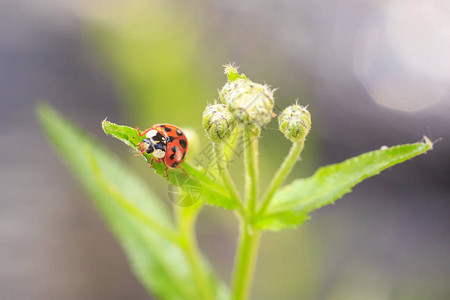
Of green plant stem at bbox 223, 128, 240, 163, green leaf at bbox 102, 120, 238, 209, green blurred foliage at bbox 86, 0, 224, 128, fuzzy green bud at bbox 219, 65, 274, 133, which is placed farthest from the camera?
green blurred foliage at bbox 86, 0, 224, 128

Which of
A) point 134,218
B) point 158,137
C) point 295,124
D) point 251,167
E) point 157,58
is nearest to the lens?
point 295,124

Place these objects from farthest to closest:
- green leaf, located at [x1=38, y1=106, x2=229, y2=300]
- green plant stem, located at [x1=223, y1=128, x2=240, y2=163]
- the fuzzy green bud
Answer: green leaf, located at [x1=38, y1=106, x2=229, y2=300] < green plant stem, located at [x1=223, y1=128, x2=240, y2=163] < the fuzzy green bud

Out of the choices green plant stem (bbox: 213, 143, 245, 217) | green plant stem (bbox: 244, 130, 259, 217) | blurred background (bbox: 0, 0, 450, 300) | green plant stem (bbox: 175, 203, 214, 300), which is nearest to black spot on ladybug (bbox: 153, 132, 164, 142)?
green plant stem (bbox: 213, 143, 245, 217)

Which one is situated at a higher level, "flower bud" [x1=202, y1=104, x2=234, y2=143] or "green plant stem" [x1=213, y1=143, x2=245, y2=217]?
"flower bud" [x1=202, y1=104, x2=234, y2=143]

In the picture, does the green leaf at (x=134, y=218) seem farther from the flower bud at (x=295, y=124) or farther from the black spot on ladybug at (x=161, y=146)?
the flower bud at (x=295, y=124)

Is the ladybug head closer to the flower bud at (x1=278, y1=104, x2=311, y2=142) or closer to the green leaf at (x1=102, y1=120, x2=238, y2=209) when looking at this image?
the green leaf at (x1=102, y1=120, x2=238, y2=209)

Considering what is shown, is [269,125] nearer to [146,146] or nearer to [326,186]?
[326,186]

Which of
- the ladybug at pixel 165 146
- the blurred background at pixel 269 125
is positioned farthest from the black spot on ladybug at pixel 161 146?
the blurred background at pixel 269 125

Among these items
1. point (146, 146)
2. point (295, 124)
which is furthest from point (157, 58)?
point (295, 124)
